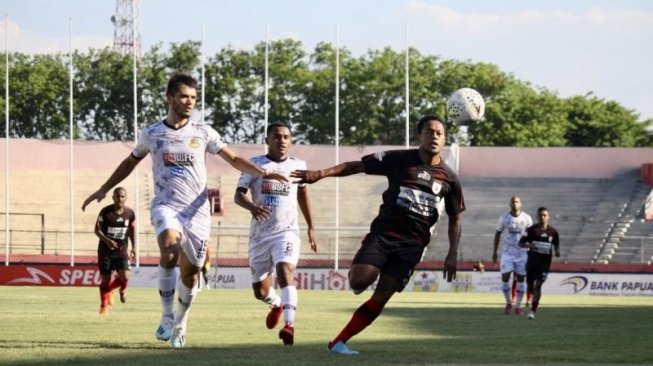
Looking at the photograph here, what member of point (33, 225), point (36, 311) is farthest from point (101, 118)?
point (36, 311)

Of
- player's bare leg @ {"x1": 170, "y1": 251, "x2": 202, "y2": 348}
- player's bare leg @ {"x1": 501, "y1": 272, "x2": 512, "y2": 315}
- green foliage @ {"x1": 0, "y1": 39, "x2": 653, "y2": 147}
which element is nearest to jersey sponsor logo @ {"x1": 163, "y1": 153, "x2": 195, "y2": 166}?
player's bare leg @ {"x1": 170, "y1": 251, "x2": 202, "y2": 348}

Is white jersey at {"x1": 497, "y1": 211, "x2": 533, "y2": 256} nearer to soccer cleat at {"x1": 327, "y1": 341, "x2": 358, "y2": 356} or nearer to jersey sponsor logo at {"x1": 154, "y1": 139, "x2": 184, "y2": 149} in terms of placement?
soccer cleat at {"x1": 327, "y1": 341, "x2": 358, "y2": 356}

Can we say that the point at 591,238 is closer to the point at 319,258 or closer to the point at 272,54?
the point at 319,258

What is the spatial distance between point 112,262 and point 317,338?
9.52m

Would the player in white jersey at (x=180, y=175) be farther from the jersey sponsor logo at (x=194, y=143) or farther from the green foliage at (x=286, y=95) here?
the green foliage at (x=286, y=95)

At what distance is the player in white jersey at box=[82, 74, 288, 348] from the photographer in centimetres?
1457

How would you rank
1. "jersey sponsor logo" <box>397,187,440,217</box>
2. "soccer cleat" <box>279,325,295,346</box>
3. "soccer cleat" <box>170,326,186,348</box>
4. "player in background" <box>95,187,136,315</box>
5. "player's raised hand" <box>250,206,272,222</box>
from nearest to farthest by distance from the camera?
"jersey sponsor logo" <box>397,187,440,217</box> < "soccer cleat" <box>170,326,186,348</box> < "soccer cleat" <box>279,325,295,346</box> < "player's raised hand" <box>250,206,272,222</box> < "player in background" <box>95,187,136,315</box>

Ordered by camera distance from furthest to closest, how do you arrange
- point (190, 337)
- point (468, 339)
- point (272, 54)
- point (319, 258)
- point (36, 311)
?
point (272, 54) → point (319, 258) → point (36, 311) → point (468, 339) → point (190, 337)

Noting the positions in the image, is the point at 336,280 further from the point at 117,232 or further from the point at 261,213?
the point at 261,213

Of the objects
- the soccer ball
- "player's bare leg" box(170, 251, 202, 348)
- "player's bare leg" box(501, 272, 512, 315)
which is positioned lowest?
"player's bare leg" box(501, 272, 512, 315)

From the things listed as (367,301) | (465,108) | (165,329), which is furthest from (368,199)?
(367,301)

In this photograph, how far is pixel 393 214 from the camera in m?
14.1

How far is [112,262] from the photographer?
26.1 meters

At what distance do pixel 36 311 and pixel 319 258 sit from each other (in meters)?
36.9
